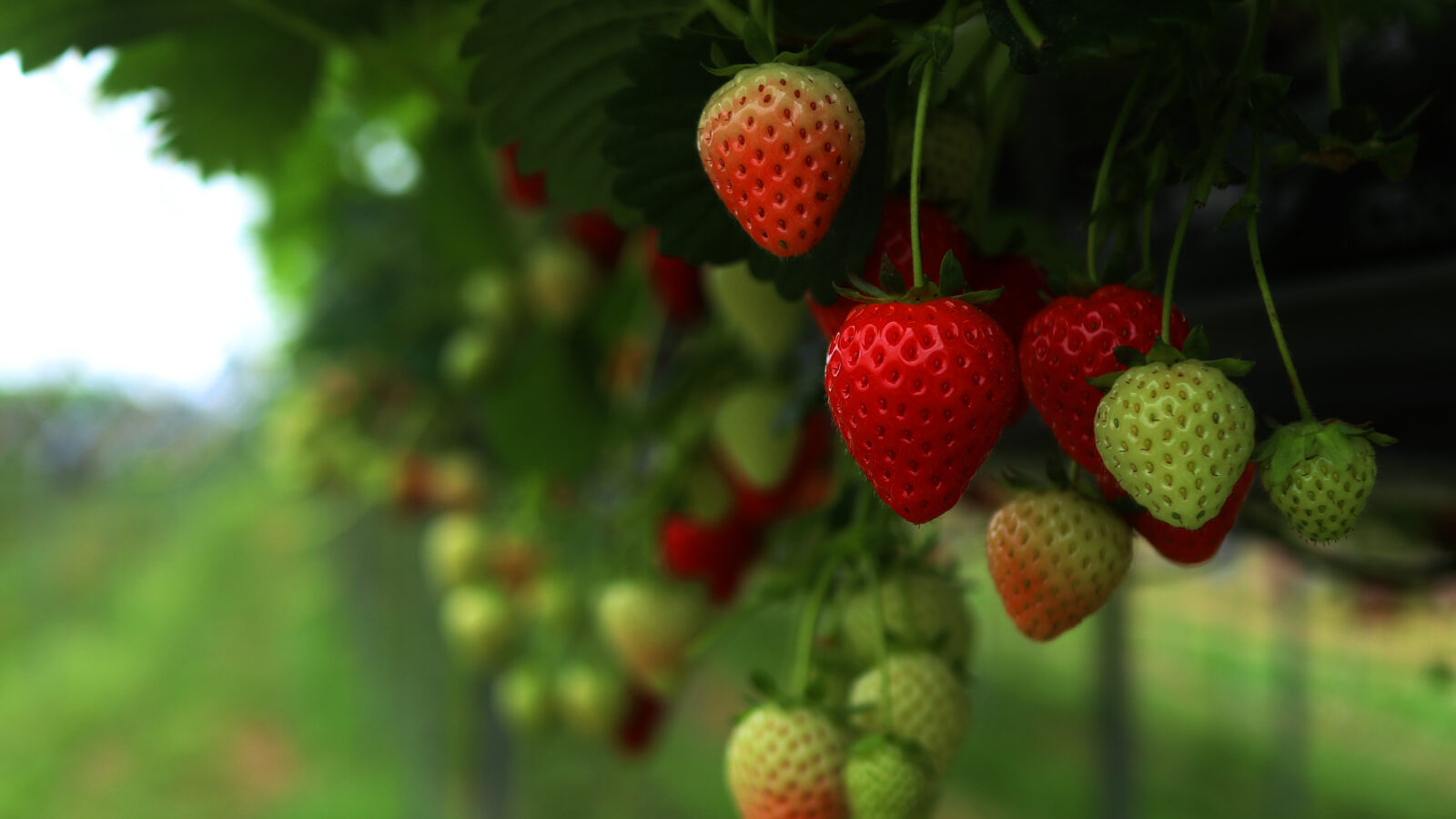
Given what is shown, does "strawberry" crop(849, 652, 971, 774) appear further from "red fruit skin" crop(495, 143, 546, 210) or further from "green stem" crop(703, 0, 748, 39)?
"red fruit skin" crop(495, 143, 546, 210)

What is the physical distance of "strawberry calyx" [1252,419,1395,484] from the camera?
0.24 metres

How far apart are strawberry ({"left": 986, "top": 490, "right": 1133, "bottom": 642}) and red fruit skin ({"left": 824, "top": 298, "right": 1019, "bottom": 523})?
5 cm

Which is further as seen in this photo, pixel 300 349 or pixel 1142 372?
pixel 300 349

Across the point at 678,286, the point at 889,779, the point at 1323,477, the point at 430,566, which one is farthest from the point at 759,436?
the point at 430,566

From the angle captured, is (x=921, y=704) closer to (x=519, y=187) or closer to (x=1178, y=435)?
(x=1178, y=435)

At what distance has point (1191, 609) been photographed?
4.92ft

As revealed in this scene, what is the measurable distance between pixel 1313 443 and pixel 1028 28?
115 millimetres

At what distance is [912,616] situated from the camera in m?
0.41

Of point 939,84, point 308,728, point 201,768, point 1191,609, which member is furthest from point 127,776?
point 939,84

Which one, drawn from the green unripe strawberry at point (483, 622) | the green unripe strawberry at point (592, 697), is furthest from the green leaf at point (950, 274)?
the green unripe strawberry at point (483, 622)

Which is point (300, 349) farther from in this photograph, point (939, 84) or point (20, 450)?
point (20, 450)

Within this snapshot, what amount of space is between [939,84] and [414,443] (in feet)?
3.82

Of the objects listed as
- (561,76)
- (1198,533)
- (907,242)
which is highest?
(561,76)

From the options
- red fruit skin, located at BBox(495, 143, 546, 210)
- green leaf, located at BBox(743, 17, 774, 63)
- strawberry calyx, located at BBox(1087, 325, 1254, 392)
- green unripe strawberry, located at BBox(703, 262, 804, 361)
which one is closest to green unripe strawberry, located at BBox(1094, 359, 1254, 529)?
strawberry calyx, located at BBox(1087, 325, 1254, 392)
